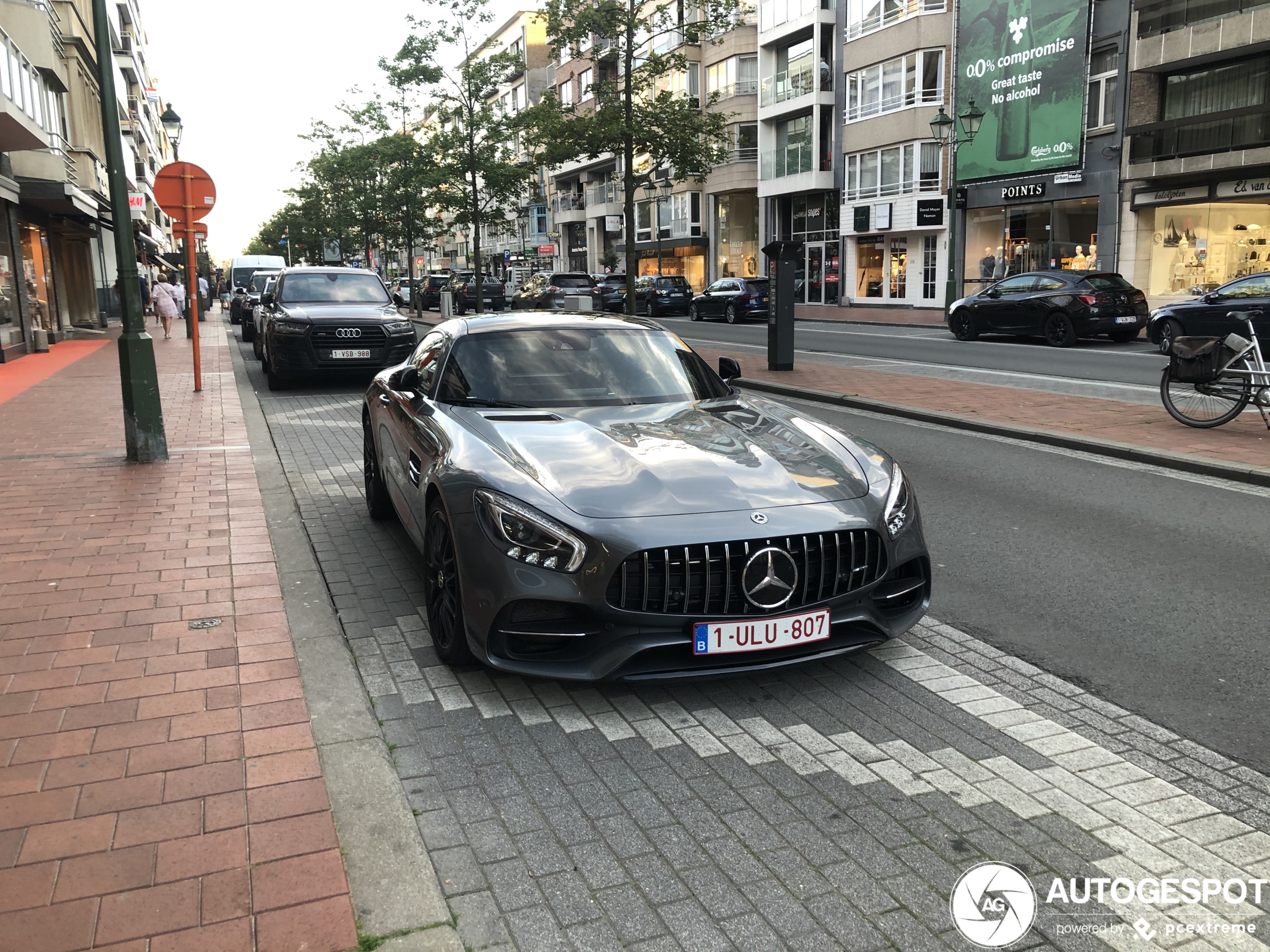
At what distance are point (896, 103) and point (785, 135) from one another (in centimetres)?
751

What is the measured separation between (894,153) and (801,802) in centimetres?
3919

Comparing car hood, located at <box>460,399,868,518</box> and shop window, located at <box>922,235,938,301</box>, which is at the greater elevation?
shop window, located at <box>922,235,938,301</box>

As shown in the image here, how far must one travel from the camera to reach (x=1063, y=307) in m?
21.4

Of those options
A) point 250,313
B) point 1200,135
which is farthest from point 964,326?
point 250,313

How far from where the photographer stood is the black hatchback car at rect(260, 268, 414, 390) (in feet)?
49.0

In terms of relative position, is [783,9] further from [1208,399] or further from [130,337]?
[130,337]

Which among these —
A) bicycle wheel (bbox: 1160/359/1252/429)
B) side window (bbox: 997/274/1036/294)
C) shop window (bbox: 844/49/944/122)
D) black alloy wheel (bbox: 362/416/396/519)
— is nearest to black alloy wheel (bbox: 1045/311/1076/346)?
side window (bbox: 997/274/1036/294)

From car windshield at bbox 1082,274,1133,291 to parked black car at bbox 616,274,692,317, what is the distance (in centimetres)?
1818

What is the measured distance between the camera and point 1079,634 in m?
4.66

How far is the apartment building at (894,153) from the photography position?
36969mm

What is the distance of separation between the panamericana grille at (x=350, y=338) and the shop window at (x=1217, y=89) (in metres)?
23.8

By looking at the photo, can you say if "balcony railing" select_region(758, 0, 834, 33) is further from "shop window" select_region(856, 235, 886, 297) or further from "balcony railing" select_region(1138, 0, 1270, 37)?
"balcony railing" select_region(1138, 0, 1270, 37)

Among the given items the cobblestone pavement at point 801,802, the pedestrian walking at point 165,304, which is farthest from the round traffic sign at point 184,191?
the pedestrian walking at point 165,304

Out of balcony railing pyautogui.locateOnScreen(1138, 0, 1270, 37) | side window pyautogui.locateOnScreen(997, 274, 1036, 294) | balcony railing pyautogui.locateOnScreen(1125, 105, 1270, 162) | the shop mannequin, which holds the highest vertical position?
balcony railing pyautogui.locateOnScreen(1138, 0, 1270, 37)
